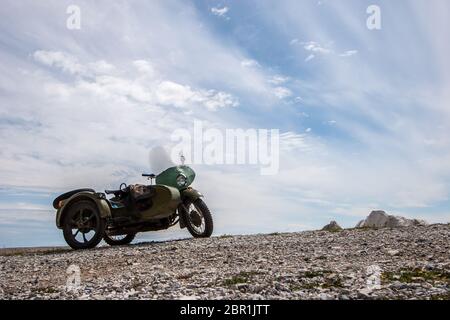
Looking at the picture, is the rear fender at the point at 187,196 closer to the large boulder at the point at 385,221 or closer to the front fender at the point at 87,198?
the front fender at the point at 87,198

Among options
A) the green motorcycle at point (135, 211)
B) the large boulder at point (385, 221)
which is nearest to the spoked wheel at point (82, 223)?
the green motorcycle at point (135, 211)

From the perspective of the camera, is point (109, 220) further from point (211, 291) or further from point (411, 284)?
point (411, 284)

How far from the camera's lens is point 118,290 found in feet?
31.8

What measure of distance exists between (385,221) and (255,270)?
17665 mm

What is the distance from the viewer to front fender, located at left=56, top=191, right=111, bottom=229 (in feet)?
63.6

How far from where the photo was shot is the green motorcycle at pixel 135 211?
63.9 ft

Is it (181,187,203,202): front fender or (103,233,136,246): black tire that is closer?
(181,187,203,202): front fender

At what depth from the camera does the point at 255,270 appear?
1125 centimetres

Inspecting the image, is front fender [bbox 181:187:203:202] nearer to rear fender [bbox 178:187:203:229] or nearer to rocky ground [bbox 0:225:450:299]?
rear fender [bbox 178:187:203:229]

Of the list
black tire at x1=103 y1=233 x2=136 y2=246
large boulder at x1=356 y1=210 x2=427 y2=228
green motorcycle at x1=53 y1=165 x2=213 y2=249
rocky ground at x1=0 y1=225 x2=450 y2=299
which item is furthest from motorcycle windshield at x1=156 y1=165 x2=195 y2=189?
large boulder at x1=356 y1=210 x2=427 y2=228
